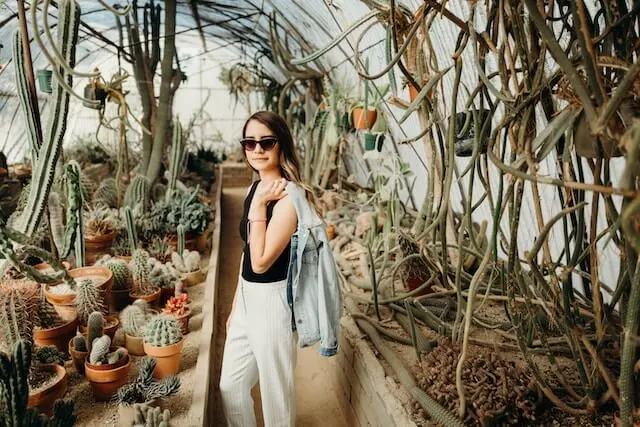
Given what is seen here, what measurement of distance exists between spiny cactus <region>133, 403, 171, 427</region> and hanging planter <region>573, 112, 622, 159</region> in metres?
1.78

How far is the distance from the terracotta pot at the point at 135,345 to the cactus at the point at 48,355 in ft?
1.38

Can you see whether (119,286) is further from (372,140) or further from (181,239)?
(372,140)

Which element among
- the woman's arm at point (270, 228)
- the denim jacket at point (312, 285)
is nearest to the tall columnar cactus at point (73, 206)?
the woman's arm at point (270, 228)

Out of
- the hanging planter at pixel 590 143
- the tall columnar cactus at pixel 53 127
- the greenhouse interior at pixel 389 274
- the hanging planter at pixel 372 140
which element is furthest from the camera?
the hanging planter at pixel 372 140

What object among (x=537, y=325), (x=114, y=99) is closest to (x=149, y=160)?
(x=114, y=99)

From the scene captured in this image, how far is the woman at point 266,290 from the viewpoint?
212cm

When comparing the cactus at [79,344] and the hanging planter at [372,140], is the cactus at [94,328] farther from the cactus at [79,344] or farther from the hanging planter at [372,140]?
the hanging planter at [372,140]

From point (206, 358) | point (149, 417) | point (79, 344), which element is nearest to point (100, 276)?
point (79, 344)

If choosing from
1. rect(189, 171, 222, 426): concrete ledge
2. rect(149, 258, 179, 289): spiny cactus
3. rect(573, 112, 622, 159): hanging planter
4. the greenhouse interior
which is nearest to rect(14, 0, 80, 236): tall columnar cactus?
the greenhouse interior

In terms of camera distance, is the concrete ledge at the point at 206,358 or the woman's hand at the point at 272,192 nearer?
the woman's hand at the point at 272,192

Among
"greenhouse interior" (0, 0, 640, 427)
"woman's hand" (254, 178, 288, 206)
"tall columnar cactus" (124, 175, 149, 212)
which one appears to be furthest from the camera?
"tall columnar cactus" (124, 175, 149, 212)

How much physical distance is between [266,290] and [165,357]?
0.80 metres

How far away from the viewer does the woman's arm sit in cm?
210

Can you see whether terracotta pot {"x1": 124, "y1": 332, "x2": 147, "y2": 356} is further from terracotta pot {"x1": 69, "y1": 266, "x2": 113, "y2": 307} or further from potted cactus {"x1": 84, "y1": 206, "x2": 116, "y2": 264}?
potted cactus {"x1": 84, "y1": 206, "x2": 116, "y2": 264}
